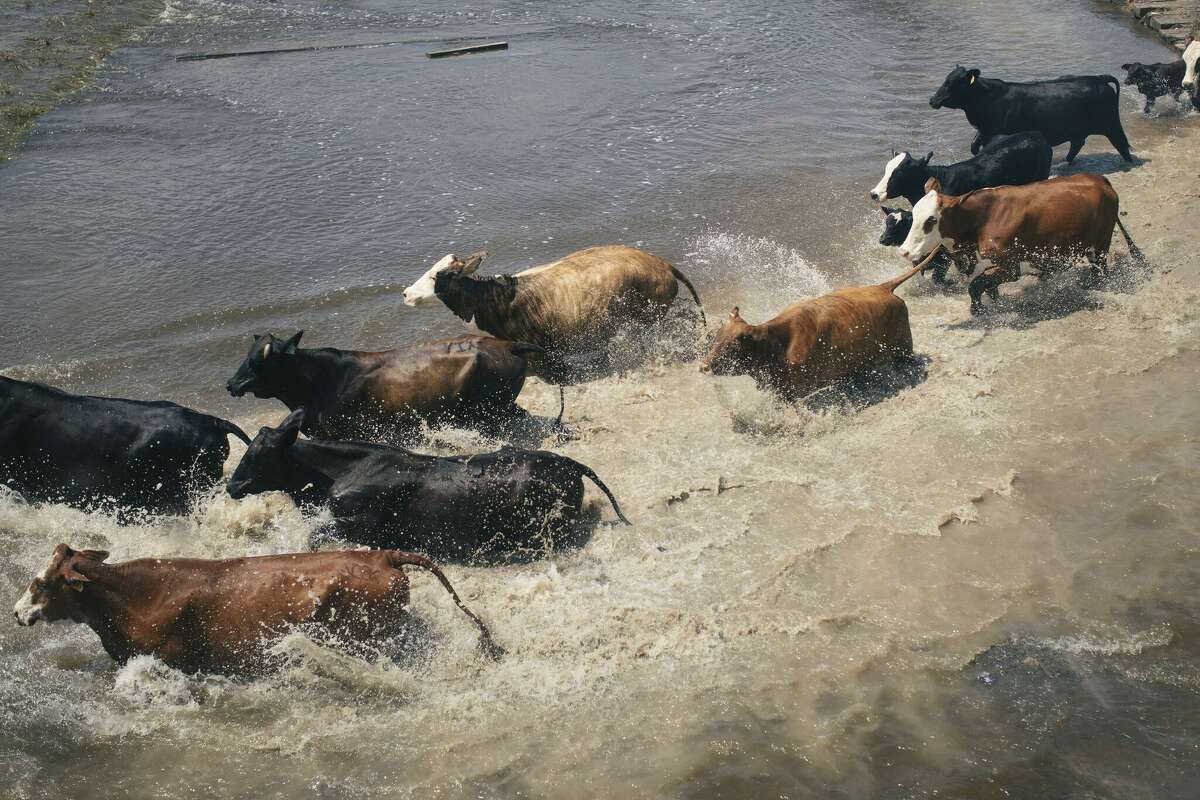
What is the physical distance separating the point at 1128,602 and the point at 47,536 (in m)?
7.12

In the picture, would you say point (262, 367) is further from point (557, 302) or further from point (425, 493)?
point (557, 302)

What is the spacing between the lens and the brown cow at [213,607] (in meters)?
5.71

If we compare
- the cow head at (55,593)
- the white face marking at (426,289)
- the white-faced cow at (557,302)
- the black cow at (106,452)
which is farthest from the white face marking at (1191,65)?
the cow head at (55,593)

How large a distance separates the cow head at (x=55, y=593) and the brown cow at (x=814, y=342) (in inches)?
181

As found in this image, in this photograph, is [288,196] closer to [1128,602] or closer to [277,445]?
[277,445]

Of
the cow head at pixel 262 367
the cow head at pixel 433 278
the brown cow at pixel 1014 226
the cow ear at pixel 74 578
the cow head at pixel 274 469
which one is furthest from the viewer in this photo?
the brown cow at pixel 1014 226

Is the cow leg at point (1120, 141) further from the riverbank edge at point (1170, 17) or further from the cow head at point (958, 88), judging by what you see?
the riverbank edge at point (1170, 17)

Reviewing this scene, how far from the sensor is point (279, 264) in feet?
37.4

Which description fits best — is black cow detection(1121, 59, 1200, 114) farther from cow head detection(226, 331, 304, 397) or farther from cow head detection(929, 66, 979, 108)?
cow head detection(226, 331, 304, 397)

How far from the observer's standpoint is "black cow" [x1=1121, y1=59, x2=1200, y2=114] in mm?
15055

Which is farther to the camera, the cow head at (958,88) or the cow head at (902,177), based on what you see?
the cow head at (958,88)

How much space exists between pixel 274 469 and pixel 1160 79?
14.4m

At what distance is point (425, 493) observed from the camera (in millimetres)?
6703

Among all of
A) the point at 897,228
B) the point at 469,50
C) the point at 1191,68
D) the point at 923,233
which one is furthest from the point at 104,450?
the point at 1191,68
